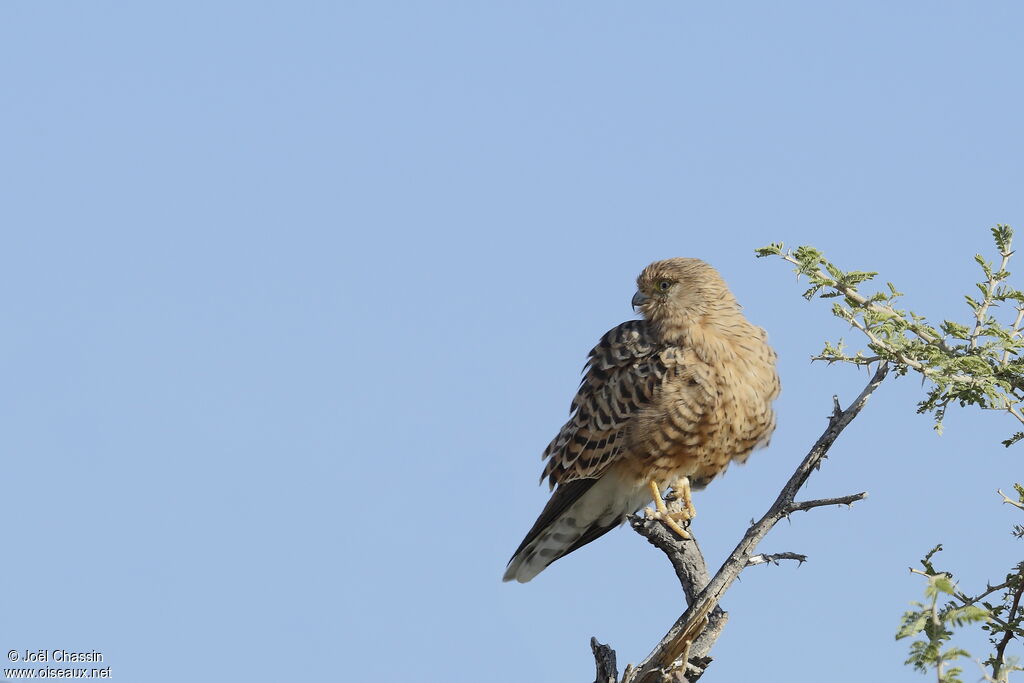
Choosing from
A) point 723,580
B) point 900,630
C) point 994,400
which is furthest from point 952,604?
point 723,580

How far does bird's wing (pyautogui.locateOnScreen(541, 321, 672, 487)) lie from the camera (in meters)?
6.32

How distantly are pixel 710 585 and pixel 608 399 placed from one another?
1.62 meters

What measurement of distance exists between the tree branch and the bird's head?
145 centimetres

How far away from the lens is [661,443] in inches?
243

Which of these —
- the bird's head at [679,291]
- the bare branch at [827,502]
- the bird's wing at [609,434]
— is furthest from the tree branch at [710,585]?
the bird's head at [679,291]

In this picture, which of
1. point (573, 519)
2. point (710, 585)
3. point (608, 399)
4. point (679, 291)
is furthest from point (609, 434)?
point (710, 585)

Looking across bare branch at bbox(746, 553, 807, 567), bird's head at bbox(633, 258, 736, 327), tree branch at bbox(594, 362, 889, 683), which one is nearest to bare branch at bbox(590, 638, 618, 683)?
tree branch at bbox(594, 362, 889, 683)

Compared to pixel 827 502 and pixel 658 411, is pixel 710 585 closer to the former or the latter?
pixel 827 502

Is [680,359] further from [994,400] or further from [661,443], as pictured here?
[994,400]

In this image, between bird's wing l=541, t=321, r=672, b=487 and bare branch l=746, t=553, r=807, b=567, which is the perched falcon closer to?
bird's wing l=541, t=321, r=672, b=487

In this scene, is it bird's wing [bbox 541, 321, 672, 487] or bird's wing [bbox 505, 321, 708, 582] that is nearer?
bird's wing [bbox 505, 321, 708, 582]

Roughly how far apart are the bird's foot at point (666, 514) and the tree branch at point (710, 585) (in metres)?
0.18

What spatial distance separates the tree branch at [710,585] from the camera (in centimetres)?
479

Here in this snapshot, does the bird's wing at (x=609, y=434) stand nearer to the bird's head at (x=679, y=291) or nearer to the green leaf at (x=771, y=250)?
the bird's head at (x=679, y=291)
